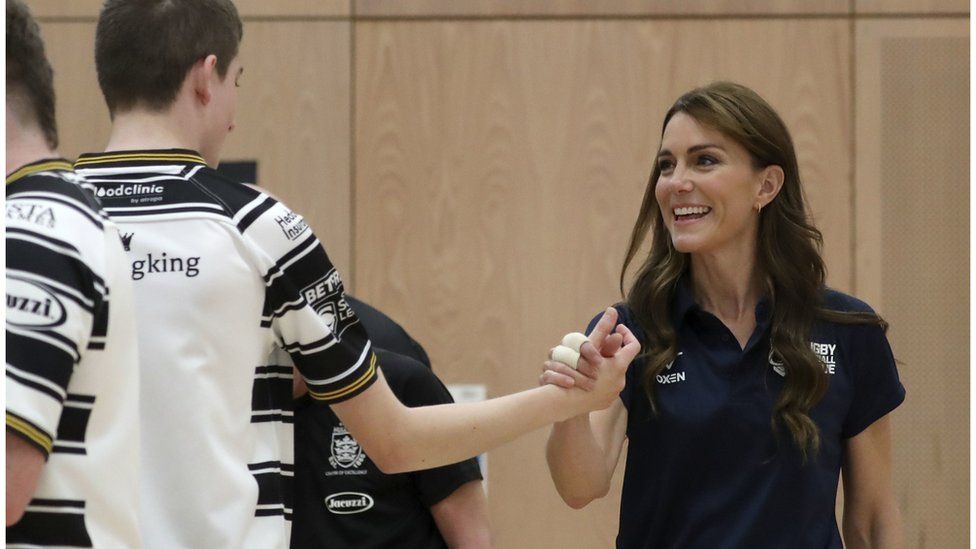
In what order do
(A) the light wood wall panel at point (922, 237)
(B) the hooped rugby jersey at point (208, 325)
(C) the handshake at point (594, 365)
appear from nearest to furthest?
(B) the hooped rugby jersey at point (208, 325)
(C) the handshake at point (594, 365)
(A) the light wood wall panel at point (922, 237)

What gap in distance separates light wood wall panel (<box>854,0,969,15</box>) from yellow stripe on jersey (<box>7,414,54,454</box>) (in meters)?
4.02

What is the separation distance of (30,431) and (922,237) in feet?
13.1

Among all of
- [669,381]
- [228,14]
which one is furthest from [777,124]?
[228,14]

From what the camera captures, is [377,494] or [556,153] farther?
[556,153]

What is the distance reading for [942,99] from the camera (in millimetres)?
4633

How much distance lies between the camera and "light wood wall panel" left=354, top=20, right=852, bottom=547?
15.3 feet

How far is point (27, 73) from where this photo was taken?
142cm

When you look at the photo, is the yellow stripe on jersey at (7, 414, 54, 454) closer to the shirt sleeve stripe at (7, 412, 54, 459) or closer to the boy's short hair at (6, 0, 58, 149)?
the shirt sleeve stripe at (7, 412, 54, 459)

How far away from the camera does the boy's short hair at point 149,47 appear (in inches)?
71.4

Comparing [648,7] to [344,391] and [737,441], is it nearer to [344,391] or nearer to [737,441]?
[737,441]

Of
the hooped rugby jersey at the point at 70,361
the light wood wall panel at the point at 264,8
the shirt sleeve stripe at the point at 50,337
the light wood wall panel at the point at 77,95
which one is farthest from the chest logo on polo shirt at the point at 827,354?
the light wood wall panel at the point at 77,95

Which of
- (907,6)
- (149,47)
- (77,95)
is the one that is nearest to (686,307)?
(149,47)

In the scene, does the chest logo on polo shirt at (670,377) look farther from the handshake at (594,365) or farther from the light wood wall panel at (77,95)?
the light wood wall panel at (77,95)

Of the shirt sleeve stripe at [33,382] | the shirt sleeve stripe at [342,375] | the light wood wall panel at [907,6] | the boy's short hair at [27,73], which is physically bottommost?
the shirt sleeve stripe at [342,375]
